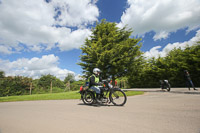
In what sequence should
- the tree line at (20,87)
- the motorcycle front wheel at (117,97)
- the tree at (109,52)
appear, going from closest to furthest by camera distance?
the motorcycle front wheel at (117,97)
the tree at (109,52)
the tree line at (20,87)

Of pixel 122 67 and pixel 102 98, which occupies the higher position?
pixel 122 67

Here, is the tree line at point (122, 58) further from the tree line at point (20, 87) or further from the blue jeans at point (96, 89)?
the tree line at point (20, 87)

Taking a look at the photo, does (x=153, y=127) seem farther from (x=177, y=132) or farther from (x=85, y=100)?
(x=85, y=100)

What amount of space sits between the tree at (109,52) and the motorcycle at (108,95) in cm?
728

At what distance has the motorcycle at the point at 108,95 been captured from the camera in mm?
5064

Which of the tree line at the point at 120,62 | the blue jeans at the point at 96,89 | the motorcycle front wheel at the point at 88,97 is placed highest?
the tree line at the point at 120,62

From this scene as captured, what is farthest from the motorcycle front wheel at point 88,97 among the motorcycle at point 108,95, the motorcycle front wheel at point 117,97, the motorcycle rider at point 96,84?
the motorcycle front wheel at point 117,97

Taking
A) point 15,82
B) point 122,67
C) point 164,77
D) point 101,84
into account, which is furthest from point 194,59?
point 15,82

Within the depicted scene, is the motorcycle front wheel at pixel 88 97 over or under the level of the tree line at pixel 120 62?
under

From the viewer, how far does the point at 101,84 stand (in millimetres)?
5477

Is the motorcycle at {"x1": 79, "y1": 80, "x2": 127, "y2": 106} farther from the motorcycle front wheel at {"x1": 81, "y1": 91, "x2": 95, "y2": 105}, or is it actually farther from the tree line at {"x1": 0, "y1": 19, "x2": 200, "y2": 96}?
the tree line at {"x1": 0, "y1": 19, "x2": 200, "y2": 96}

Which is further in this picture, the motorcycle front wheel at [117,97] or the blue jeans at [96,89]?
the blue jeans at [96,89]

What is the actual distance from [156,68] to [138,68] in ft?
21.1

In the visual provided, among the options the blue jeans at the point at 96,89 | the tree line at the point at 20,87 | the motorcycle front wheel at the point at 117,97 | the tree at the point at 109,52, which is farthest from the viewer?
→ the tree line at the point at 20,87
